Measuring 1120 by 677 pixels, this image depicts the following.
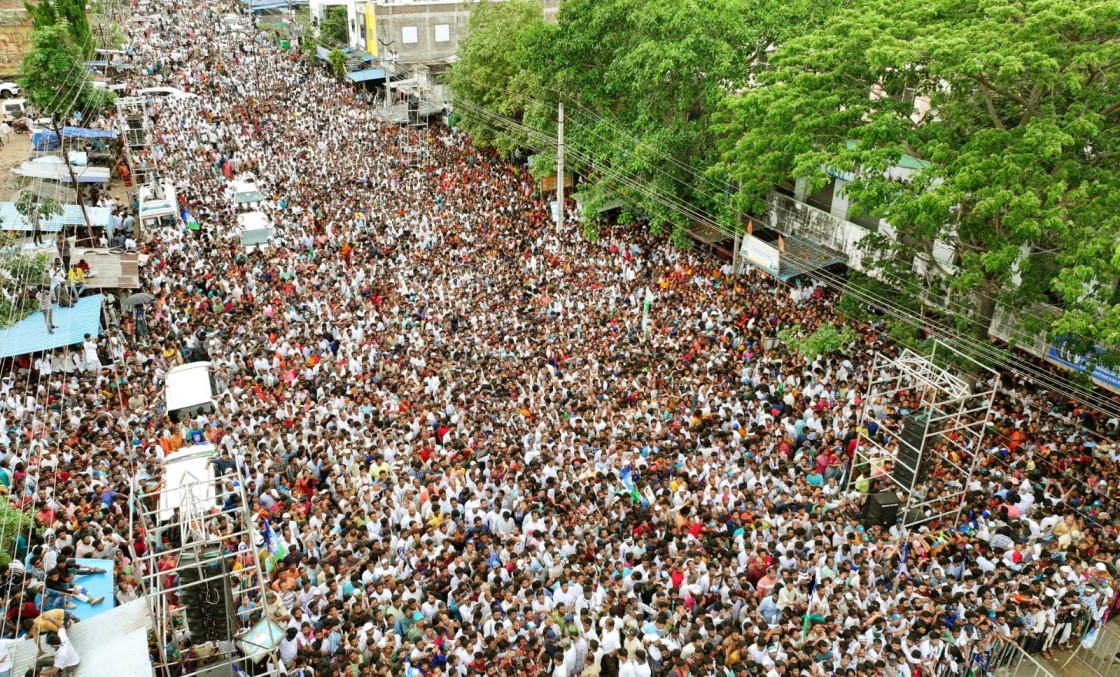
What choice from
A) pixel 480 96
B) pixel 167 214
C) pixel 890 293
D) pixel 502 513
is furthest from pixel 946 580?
pixel 480 96

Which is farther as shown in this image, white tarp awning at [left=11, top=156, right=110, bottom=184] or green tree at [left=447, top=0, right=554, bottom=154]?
green tree at [left=447, top=0, right=554, bottom=154]

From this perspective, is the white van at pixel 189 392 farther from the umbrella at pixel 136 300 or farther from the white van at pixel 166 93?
the white van at pixel 166 93

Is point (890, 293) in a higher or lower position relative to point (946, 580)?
higher

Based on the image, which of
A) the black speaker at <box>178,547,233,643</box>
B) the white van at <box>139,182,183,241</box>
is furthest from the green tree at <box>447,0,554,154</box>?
the black speaker at <box>178,547,233,643</box>

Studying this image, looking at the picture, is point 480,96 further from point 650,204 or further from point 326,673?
point 326,673

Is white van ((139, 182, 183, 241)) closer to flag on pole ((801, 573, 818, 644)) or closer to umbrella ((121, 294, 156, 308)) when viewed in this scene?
umbrella ((121, 294, 156, 308))

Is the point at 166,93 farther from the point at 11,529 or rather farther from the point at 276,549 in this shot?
the point at 276,549
